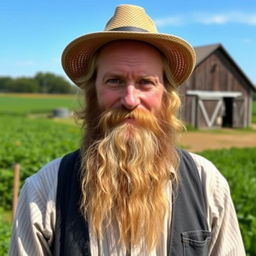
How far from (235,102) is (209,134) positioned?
16.8 feet

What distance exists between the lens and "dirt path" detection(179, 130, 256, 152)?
66.8ft

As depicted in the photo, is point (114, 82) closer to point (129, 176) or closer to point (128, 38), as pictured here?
point (128, 38)

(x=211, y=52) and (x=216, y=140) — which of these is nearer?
(x=216, y=140)

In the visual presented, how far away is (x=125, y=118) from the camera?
2.05 meters

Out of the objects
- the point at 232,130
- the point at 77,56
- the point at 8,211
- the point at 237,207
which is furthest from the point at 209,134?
the point at 77,56

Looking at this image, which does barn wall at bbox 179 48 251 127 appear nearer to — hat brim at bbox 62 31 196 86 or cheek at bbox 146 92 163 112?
hat brim at bbox 62 31 196 86

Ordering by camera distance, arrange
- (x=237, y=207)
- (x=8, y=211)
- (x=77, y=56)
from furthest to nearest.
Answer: (x=8, y=211) < (x=237, y=207) < (x=77, y=56)

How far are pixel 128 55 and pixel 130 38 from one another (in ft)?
0.26

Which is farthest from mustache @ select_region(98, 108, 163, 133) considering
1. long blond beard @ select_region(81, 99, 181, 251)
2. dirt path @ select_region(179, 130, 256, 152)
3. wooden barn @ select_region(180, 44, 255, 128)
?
wooden barn @ select_region(180, 44, 255, 128)

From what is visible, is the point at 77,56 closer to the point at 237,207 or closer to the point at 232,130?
the point at 237,207

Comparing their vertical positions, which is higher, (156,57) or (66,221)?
(156,57)

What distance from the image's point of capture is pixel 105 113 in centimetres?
208

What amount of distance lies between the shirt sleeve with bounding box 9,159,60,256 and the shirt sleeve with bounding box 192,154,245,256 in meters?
0.69

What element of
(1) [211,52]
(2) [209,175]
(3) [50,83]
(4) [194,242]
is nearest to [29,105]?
(3) [50,83]
